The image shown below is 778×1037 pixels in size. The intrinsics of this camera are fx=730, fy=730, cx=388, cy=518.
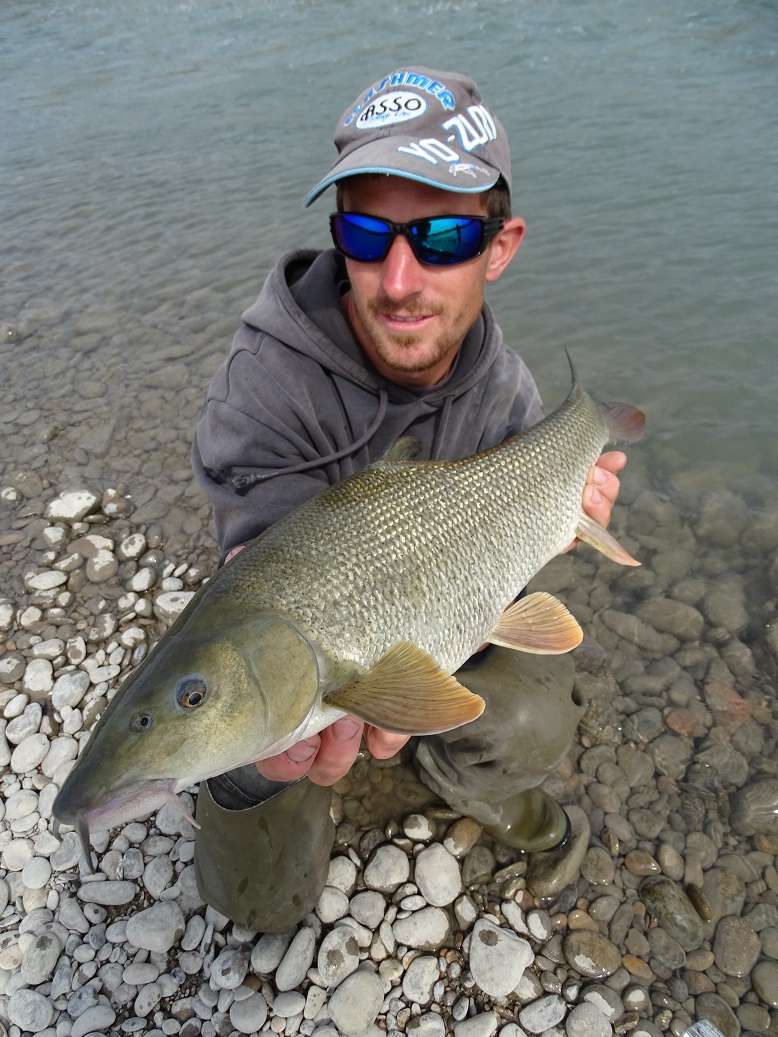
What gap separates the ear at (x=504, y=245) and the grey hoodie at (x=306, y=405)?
216 mm

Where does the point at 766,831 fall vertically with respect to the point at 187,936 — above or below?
below

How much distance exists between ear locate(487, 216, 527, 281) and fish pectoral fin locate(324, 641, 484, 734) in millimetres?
1836

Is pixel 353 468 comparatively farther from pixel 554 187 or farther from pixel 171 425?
pixel 554 187

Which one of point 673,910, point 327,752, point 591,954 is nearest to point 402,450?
point 327,752

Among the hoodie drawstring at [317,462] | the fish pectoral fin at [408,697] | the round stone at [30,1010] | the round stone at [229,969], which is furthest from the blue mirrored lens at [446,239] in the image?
the round stone at [30,1010]

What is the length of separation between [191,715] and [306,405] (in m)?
1.45

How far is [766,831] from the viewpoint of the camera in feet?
11.1

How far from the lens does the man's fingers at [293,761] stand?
237 cm

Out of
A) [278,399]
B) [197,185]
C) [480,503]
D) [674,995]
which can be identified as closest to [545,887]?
[674,995]

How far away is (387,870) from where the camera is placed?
3148mm

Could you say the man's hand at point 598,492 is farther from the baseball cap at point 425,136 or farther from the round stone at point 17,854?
the round stone at point 17,854

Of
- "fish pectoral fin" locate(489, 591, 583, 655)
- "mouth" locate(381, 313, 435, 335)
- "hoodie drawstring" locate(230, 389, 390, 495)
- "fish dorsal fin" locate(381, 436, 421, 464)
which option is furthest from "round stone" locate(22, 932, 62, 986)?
"mouth" locate(381, 313, 435, 335)

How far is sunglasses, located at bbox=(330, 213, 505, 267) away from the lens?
2793mm

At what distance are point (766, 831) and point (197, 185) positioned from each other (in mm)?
11288
